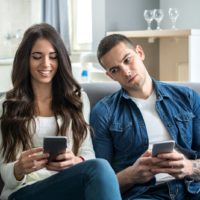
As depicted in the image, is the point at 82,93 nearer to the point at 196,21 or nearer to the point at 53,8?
the point at 196,21

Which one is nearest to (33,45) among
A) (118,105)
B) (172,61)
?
(118,105)

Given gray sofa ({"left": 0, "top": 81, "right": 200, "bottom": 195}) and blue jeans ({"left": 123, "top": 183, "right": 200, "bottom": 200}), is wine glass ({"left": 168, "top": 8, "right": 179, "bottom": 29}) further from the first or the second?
blue jeans ({"left": 123, "top": 183, "right": 200, "bottom": 200})

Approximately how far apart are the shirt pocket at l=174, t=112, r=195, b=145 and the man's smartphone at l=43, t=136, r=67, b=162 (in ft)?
1.63

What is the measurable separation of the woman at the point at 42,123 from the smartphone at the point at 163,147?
215 mm

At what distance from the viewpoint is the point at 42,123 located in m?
1.69

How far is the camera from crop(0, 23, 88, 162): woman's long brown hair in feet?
5.39

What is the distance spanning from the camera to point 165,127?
167 cm

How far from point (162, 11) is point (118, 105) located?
2.42 metres

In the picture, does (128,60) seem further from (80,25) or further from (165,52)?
(80,25)

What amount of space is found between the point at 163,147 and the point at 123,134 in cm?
27

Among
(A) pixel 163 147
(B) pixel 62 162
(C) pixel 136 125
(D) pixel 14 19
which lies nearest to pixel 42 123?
(B) pixel 62 162

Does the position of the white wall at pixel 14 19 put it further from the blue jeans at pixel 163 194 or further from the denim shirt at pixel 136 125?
the blue jeans at pixel 163 194

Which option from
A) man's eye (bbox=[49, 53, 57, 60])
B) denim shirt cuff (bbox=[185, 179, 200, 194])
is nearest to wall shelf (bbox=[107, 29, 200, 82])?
→ man's eye (bbox=[49, 53, 57, 60])

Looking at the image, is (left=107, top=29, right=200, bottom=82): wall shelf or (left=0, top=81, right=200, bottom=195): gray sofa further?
(left=107, top=29, right=200, bottom=82): wall shelf
